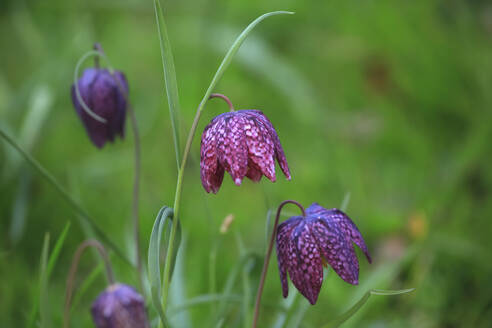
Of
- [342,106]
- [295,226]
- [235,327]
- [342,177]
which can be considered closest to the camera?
[295,226]

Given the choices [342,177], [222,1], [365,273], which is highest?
[222,1]

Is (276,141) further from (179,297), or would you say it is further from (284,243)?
(179,297)

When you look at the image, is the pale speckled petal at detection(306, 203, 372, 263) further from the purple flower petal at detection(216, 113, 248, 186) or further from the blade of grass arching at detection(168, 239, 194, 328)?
the blade of grass arching at detection(168, 239, 194, 328)

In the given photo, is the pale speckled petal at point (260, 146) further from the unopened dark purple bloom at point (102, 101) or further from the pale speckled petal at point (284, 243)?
the unopened dark purple bloom at point (102, 101)

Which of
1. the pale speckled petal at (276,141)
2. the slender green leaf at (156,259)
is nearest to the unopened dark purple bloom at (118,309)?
the slender green leaf at (156,259)

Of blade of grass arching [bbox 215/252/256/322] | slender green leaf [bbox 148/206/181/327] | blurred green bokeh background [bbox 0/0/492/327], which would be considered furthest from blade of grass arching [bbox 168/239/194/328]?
slender green leaf [bbox 148/206/181/327]

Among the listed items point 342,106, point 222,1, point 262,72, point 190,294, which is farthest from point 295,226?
point 222,1

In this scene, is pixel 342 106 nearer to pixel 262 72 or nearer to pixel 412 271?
pixel 262 72
